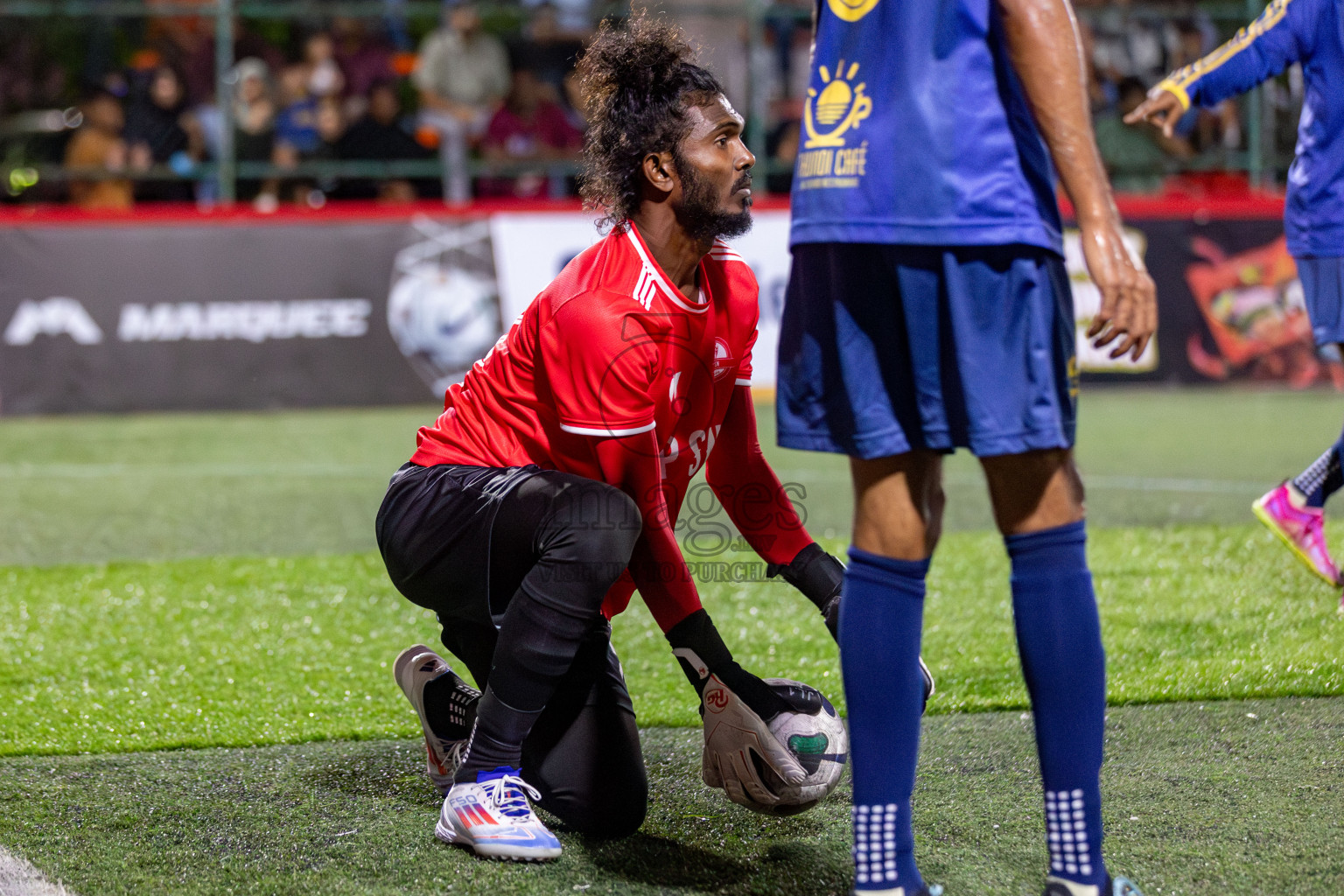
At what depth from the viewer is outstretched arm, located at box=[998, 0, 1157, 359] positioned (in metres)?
1.85

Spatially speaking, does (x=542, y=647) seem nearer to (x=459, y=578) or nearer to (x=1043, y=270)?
(x=459, y=578)

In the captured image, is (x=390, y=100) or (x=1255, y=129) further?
(x=1255, y=129)

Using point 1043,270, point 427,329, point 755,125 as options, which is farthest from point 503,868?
point 755,125

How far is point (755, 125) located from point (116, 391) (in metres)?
5.20

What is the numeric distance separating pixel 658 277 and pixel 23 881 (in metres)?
1.48

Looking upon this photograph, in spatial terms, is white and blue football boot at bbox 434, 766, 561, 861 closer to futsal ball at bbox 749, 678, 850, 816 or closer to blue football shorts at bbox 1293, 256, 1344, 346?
futsal ball at bbox 749, 678, 850, 816

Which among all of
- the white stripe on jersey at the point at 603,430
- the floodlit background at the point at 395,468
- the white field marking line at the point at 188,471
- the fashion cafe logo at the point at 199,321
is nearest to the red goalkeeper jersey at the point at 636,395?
the white stripe on jersey at the point at 603,430

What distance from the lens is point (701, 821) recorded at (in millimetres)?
2594

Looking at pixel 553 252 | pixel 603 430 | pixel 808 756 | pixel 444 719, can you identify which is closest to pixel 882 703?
pixel 808 756

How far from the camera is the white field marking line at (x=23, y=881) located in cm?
222

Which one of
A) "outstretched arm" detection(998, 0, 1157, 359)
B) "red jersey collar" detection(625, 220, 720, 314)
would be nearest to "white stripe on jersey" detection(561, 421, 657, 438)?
"red jersey collar" detection(625, 220, 720, 314)

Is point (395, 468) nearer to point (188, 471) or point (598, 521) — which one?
point (188, 471)

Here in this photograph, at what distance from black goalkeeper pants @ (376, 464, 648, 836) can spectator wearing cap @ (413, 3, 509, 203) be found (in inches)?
348

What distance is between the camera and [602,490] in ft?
8.11
